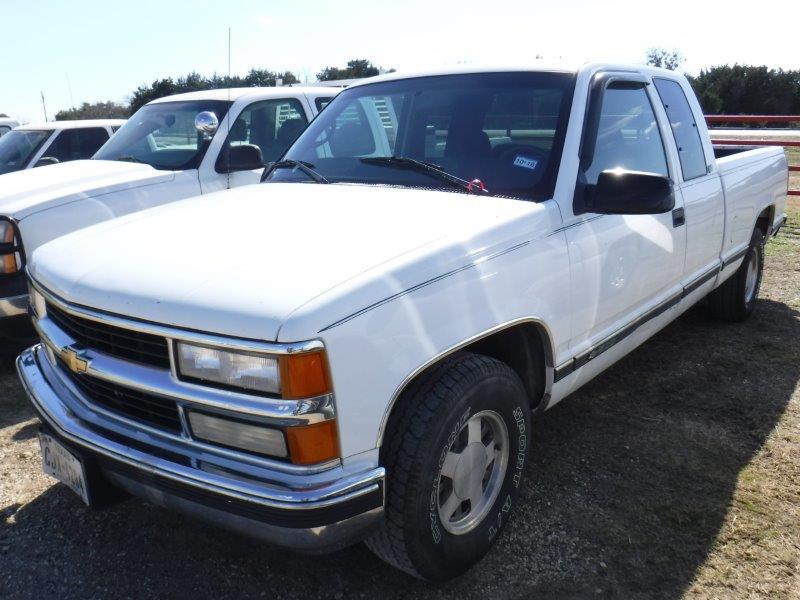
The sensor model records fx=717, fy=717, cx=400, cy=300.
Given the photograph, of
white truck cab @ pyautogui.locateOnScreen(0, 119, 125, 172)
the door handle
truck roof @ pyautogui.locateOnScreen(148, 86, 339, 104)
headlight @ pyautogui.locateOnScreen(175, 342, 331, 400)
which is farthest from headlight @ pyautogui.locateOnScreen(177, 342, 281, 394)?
white truck cab @ pyautogui.locateOnScreen(0, 119, 125, 172)

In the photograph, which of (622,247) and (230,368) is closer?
(230,368)

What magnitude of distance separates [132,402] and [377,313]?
891 millimetres

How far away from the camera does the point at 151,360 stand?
2.23 m

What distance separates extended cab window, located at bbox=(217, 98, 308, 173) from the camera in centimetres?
575

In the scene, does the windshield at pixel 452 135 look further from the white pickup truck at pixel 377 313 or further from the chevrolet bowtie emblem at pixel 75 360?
the chevrolet bowtie emblem at pixel 75 360

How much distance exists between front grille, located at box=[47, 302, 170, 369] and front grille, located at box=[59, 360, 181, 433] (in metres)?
0.11

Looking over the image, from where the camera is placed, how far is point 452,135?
10.8 feet

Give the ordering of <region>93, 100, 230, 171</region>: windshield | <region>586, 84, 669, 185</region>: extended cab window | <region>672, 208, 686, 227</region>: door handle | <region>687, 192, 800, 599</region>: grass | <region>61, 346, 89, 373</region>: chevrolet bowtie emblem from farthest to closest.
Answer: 1. <region>93, 100, 230, 171</region>: windshield
2. <region>672, 208, 686, 227</region>: door handle
3. <region>586, 84, 669, 185</region>: extended cab window
4. <region>687, 192, 800, 599</region>: grass
5. <region>61, 346, 89, 373</region>: chevrolet bowtie emblem

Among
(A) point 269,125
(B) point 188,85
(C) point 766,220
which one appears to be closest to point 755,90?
(B) point 188,85

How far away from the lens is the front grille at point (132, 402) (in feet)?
7.30

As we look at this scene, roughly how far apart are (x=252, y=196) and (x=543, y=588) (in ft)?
6.66

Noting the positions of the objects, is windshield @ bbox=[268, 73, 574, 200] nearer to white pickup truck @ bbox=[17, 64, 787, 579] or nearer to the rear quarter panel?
white pickup truck @ bbox=[17, 64, 787, 579]

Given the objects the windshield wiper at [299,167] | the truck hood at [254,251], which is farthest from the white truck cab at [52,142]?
the truck hood at [254,251]

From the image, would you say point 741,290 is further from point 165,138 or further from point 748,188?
point 165,138
